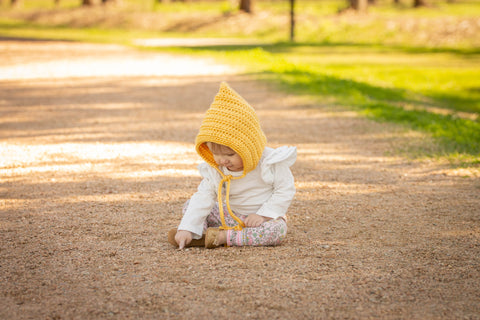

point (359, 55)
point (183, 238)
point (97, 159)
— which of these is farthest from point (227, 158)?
point (359, 55)

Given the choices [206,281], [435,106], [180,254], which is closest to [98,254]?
[180,254]

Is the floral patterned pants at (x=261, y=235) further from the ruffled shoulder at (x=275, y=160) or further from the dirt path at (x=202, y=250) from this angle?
the ruffled shoulder at (x=275, y=160)

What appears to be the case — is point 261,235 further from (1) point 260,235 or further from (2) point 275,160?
(2) point 275,160

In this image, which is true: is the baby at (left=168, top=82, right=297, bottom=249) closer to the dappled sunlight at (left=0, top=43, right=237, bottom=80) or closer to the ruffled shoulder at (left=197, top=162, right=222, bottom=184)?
the ruffled shoulder at (left=197, top=162, right=222, bottom=184)

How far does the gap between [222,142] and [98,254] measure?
3.40 feet

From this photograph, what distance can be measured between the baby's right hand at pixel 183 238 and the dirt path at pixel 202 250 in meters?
0.06

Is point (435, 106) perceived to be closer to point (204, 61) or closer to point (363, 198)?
point (363, 198)

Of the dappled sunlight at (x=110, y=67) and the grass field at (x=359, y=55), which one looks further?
the dappled sunlight at (x=110, y=67)

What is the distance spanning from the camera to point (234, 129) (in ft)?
11.5

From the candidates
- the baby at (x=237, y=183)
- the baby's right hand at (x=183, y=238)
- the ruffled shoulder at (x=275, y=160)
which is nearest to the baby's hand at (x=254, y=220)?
the baby at (x=237, y=183)

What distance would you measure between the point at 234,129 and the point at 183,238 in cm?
76

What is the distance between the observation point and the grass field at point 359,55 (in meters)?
8.52

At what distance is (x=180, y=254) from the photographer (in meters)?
3.53

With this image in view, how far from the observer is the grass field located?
8.52m
